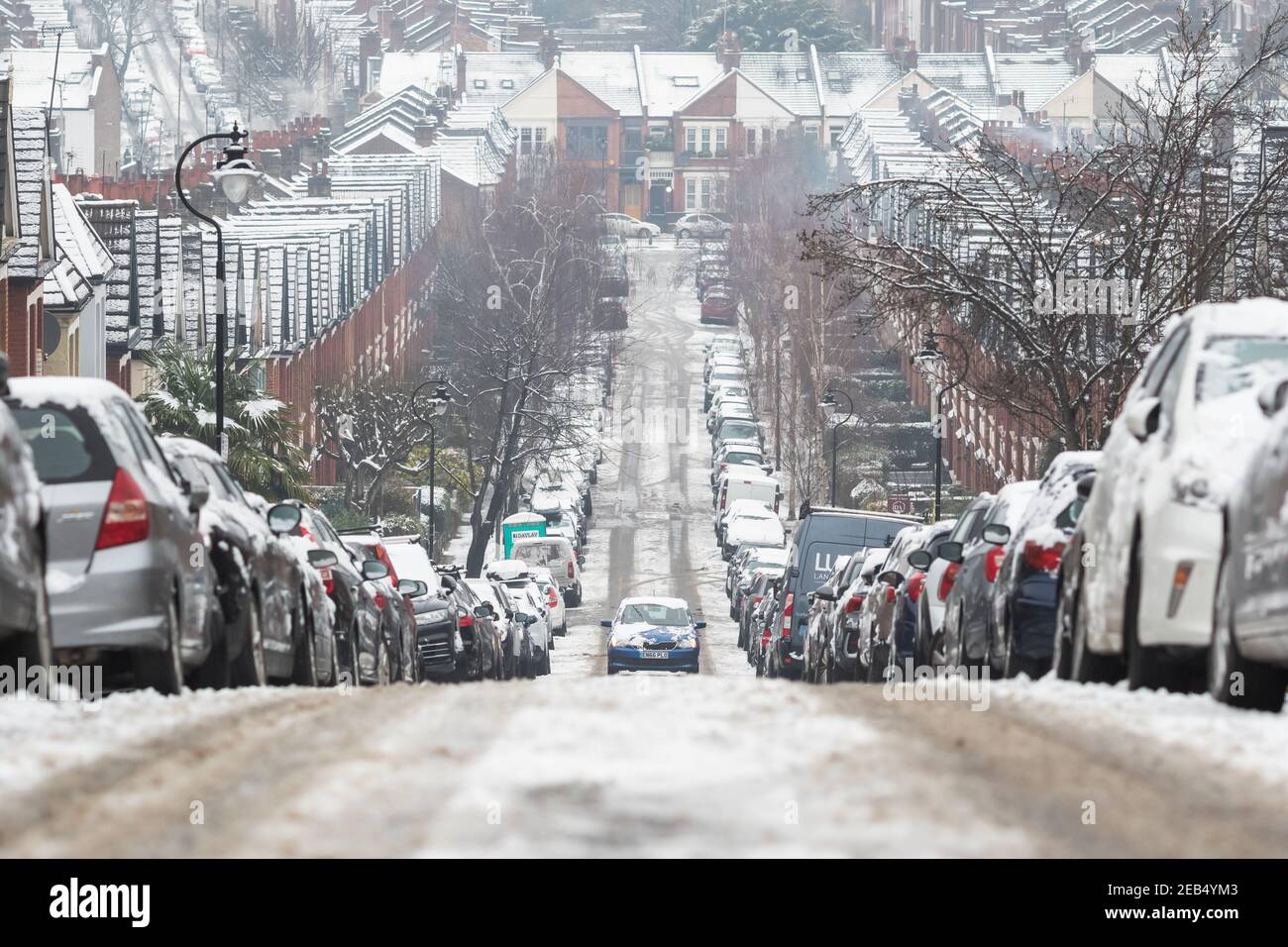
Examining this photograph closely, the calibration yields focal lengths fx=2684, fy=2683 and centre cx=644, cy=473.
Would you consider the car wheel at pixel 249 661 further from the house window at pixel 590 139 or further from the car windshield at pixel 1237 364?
the house window at pixel 590 139

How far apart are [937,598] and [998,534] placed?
2.86m

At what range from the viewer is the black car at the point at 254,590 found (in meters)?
14.7

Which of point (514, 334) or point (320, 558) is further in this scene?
point (514, 334)

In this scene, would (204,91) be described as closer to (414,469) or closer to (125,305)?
(414,469)

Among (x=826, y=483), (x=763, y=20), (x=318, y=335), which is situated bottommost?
(x=826, y=483)

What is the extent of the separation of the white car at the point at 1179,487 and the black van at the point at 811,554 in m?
21.8

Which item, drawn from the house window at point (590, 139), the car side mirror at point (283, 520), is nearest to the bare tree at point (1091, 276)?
the car side mirror at point (283, 520)

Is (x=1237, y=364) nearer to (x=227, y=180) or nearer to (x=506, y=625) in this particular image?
(x=227, y=180)

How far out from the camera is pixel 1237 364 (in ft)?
38.4

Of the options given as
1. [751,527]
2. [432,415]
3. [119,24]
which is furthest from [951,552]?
[119,24]

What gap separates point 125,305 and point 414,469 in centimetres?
2377

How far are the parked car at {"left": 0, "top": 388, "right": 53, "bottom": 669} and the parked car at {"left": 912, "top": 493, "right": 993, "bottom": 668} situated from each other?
848 centimetres
